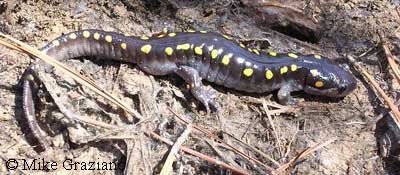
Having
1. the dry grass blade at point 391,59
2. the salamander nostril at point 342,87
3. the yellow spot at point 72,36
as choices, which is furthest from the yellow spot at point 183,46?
the dry grass blade at point 391,59

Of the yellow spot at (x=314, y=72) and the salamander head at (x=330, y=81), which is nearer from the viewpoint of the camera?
the salamander head at (x=330, y=81)

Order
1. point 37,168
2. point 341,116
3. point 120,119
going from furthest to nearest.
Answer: point 341,116 < point 120,119 < point 37,168

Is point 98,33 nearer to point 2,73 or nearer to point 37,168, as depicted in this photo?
point 2,73

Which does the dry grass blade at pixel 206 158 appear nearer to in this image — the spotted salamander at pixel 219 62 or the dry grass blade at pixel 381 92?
the spotted salamander at pixel 219 62

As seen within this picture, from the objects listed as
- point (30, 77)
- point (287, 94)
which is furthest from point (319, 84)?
point (30, 77)

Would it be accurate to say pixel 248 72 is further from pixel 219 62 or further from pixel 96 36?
pixel 96 36

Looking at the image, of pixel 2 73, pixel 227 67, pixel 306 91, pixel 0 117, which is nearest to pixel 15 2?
pixel 2 73
